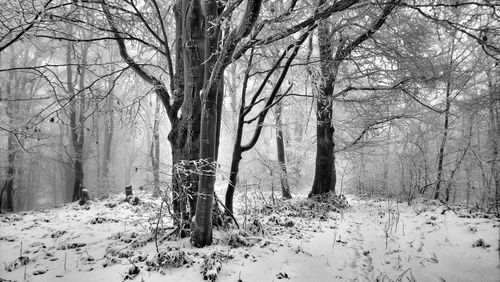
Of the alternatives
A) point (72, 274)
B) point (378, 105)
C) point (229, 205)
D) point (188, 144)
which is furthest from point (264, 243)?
point (378, 105)

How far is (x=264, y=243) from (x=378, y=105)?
14.1 ft

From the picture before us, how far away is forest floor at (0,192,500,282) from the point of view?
2984 millimetres

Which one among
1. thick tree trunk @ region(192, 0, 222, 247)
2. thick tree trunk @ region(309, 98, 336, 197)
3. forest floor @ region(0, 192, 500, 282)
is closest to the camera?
forest floor @ region(0, 192, 500, 282)

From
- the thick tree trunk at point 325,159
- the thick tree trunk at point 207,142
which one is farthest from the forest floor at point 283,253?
the thick tree trunk at point 325,159

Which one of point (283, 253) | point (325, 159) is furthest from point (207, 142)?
point (325, 159)

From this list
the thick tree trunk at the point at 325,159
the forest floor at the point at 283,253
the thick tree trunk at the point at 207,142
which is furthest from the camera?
the thick tree trunk at the point at 325,159

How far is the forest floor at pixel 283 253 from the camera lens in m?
2.98

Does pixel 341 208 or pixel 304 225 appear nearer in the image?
pixel 304 225

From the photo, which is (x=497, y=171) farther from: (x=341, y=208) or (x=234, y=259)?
(x=234, y=259)

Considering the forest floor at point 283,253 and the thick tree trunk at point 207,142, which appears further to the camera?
the thick tree trunk at point 207,142

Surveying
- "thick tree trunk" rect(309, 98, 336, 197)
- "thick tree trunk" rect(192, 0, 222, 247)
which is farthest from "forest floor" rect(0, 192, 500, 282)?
"thick tree trunk" rect(309, 98, 336, 197)

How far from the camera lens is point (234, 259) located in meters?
3.25

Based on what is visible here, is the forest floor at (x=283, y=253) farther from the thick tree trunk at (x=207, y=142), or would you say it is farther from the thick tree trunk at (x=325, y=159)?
the thick tree trunk at (x=325, y=159)

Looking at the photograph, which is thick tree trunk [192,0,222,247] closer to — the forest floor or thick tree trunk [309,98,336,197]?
the forest floor
